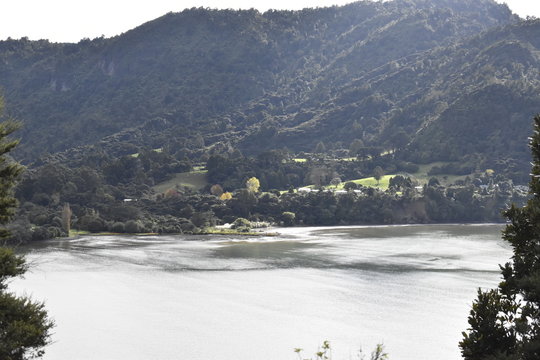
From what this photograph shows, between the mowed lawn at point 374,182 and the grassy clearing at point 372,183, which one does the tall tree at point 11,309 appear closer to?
the grassy clearing at point 372,183

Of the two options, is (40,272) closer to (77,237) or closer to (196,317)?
(196,317)

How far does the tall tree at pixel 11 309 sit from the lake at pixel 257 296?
1592cm

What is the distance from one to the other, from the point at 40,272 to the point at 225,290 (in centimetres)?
2331

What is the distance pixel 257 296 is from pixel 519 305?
39.1 metres

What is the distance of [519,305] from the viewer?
65.9 feet

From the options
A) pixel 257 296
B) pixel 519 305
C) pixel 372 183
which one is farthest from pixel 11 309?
pixel 372 183

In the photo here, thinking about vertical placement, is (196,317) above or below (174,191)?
below

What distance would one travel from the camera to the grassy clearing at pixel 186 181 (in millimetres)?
176625

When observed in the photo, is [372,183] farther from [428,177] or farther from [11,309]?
[11,309]

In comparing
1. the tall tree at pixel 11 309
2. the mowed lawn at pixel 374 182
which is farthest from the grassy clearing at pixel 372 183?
the tall tree at pixel 11 309

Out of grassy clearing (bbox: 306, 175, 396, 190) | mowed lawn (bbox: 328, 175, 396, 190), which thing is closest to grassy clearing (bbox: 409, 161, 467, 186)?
mowed lawn (bbox: 328, 175, 396, 190)

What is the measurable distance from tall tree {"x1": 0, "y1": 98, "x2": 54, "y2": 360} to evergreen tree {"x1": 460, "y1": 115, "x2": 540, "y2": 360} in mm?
14264

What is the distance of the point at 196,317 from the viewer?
49781 mm

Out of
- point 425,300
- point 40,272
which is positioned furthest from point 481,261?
point 40,272
